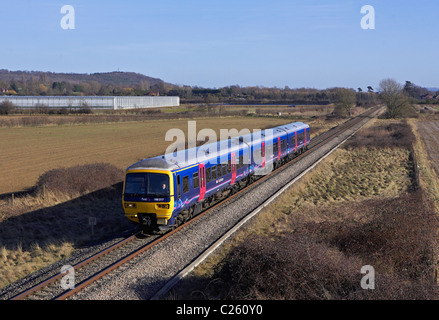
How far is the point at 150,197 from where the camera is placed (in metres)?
14.8

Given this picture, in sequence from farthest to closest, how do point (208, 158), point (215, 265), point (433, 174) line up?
1. point (433, 174)
2. point (208, 158)
3. point (215, 265)

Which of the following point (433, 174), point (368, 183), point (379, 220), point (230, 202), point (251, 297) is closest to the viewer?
point (251, 297)

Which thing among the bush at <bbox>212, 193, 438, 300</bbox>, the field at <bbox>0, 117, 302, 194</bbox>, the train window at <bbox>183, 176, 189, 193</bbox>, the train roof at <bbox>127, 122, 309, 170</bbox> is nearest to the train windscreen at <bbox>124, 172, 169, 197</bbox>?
the train roof at <bbox>127, 122, 309, 170</bbox>

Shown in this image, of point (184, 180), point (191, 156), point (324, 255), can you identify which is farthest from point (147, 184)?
point (324, 255)

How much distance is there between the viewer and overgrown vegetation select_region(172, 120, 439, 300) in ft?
31.7

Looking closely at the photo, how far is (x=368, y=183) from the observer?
27625 mm

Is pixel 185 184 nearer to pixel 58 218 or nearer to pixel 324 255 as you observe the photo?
pixel 58 218

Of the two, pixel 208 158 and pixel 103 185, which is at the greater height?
pixel 208 158

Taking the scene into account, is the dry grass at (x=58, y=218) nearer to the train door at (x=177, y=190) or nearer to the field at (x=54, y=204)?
the field at (x=54, y=204)

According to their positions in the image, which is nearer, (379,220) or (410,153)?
(379,220)

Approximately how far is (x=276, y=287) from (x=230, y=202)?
34.6 feet

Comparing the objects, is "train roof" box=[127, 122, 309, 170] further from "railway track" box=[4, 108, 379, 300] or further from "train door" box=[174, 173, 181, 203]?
"railway track" box=[4, 108, 379, 300]
